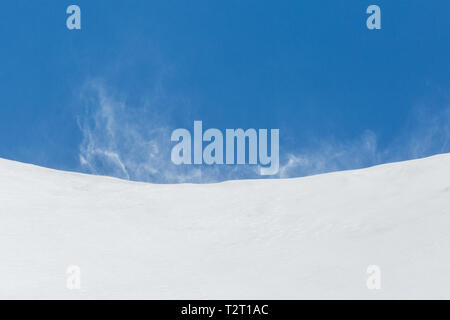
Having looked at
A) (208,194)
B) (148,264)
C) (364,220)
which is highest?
(208,194)

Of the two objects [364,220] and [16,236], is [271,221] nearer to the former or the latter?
[364,220]

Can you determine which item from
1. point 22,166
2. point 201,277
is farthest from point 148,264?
point 22,166

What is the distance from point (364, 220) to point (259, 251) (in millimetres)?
3259

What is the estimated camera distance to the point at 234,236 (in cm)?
1587

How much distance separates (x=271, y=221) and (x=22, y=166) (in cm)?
1105

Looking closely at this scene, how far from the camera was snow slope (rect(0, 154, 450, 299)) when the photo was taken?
12.0m

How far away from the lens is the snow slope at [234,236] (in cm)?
1203

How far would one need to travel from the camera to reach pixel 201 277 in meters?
12.6

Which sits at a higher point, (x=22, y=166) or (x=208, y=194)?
(x=22, y=166)

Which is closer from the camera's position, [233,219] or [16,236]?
[16,236]

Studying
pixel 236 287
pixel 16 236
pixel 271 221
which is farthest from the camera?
pixel 271 221
